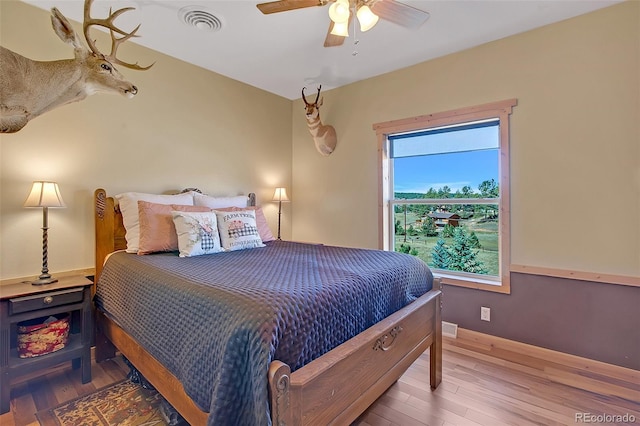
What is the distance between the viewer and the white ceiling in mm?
2215

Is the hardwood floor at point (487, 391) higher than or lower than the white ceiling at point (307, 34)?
lower

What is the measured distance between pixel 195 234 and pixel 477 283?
7.94 feet

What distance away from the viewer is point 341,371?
1281 mm

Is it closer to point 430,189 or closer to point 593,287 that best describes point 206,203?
point 430,189

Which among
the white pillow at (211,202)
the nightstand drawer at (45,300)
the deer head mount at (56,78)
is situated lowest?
the nightstand drawer at (45,300)

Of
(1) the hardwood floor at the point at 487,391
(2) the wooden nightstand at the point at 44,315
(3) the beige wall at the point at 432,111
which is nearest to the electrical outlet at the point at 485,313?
(1) the hardwood floor at the point at 487,391

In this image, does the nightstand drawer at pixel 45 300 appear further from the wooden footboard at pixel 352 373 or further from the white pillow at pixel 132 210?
the wooden footboard at pixel 352 373

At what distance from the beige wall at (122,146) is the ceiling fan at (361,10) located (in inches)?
60.9

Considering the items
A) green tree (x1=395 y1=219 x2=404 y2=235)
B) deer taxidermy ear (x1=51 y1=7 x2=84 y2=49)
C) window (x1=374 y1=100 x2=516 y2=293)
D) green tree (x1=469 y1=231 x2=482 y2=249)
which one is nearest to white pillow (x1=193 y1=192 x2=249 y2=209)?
deer taxidermy ear (x1=51 y1=7 x2=84 y2=49)

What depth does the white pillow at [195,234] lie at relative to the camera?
2.21m

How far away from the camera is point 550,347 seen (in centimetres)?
242

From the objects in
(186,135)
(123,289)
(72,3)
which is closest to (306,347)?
(123,289)

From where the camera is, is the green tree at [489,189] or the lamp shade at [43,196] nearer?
the lamp shade at [43,196]

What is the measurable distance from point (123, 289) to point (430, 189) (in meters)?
2.76
